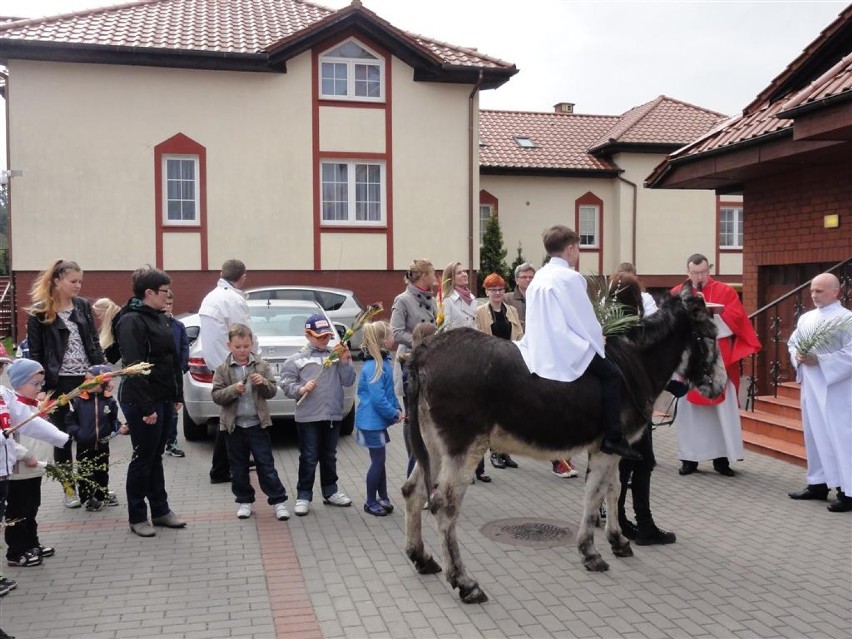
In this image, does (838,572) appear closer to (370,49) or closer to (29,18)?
(370,49)

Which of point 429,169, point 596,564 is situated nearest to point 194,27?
point 429,169

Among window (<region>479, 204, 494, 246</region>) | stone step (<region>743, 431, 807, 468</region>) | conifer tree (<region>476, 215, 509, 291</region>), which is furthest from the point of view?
window (<region>479, 204, 494, 246</region>)

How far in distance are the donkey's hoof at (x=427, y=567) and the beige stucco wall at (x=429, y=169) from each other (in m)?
16.4

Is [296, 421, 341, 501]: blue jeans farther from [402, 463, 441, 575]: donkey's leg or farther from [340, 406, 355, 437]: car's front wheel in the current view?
[340, 406, 355, 437]: car's front wheel

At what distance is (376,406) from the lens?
6.80 meters

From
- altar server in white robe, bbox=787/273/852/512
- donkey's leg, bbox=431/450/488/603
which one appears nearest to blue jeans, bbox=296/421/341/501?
donkey's leg, bbox=431/450/488/603

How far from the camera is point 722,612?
480 cm

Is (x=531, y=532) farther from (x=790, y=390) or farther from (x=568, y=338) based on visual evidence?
(x=790, y=390)

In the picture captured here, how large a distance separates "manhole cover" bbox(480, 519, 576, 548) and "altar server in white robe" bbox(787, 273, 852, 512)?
2472mm

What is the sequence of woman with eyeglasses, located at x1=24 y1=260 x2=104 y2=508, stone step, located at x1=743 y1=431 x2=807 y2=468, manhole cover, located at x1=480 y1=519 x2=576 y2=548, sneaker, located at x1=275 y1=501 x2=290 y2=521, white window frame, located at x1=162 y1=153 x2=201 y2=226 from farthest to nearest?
white window frame, located at x1=162 y1=153 x2=201 y2=226, stone step, located at x1=743 y1=431 x2=807 y2=468, sneaker, located at x1=275 y1=501 x2=290 y2=521, woman with eyeglasses, located at x1=24 y1=260 x2=104 y2=508, manhole cover, located at x1=480 y1=519 x2=576 y2=548

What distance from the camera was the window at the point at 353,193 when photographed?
2116cm

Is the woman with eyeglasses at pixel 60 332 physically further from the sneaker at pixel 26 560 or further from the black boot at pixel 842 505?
the black boot at pixel 842 505

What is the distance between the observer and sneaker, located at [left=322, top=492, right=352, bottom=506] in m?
7.14

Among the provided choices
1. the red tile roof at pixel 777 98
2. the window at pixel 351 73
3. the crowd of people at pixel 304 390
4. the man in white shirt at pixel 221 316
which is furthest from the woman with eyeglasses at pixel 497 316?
the window at pixel 351 73
